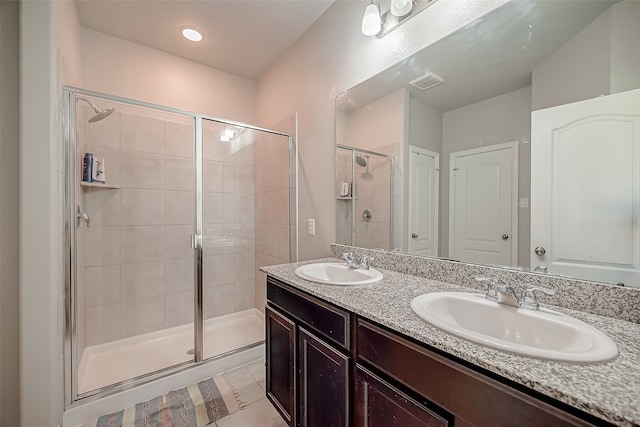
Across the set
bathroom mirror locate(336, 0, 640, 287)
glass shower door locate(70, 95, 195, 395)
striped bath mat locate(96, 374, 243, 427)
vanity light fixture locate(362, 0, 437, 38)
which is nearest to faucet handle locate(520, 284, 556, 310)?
bathroom mirror locate(336, 0, 640, 287)

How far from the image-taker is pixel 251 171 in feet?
9.15

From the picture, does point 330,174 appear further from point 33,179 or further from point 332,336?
point 33,179

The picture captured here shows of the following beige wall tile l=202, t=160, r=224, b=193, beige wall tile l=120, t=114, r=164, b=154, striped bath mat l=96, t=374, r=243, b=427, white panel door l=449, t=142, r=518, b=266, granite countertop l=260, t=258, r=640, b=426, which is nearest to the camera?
granite countertop l=260, t=258, r=640, b=426

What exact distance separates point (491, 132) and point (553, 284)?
2.13 ft

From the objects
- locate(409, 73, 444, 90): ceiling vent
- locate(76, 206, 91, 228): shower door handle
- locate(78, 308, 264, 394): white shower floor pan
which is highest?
locate(409, 73, 444, 90): ceiling vent

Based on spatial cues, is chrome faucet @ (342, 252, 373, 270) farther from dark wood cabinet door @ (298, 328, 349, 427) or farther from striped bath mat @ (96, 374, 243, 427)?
striped bath mat @ (96, 374, 243, 427)

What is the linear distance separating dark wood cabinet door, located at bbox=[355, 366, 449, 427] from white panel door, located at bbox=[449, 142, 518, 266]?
68 centimetres

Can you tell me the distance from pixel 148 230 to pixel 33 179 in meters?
1.19

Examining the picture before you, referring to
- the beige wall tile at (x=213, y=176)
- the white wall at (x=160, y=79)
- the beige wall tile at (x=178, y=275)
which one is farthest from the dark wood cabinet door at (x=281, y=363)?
the white wall at (x=160, y=79)

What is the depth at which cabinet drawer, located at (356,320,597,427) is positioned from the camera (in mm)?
527

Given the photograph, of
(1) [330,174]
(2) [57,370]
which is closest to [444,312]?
(1) [330,174]

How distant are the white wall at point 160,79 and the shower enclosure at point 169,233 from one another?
21 cm

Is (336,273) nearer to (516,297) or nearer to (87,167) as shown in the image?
(516,297)

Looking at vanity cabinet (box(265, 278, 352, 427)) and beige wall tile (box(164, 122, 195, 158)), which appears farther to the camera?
beige wall tile (box(164, 122, 195, 158))
